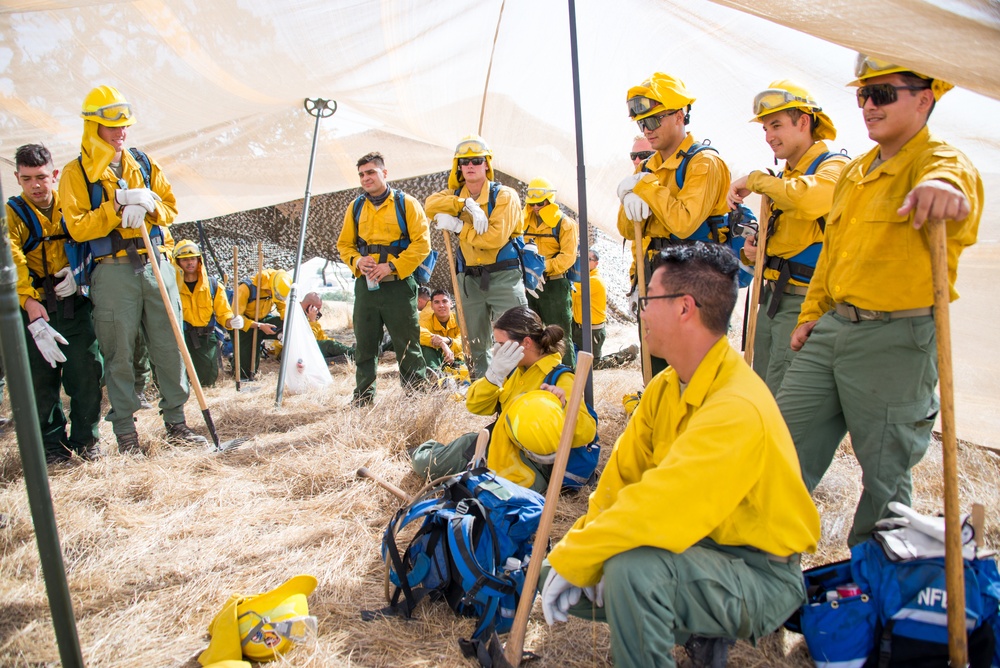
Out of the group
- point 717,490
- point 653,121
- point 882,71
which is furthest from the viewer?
point 653,121

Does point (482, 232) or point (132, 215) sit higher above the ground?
point (132, 215)

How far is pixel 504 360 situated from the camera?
11.7ft

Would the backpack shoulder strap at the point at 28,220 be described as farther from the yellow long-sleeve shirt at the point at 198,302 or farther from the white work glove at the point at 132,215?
the yellow long-sleeve shirt at the point at 198,302

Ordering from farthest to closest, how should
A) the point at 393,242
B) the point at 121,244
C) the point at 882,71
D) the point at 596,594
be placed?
the point at 393,242 < the point at 121,244 < the point at 882,71 < the point at 596,594

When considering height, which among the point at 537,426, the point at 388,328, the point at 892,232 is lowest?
the point at 537,426

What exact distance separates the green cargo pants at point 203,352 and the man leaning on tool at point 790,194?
5824mm

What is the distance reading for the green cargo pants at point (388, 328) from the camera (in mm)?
5512

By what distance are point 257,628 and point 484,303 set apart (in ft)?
10.9

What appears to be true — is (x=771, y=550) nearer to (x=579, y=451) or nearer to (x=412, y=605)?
(x=412, y=605)

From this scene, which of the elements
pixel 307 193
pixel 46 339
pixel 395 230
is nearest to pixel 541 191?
pixel 395 230

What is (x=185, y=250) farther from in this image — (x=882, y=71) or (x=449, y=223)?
(x=882, y=71)

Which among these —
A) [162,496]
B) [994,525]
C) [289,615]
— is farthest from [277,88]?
[994,525]

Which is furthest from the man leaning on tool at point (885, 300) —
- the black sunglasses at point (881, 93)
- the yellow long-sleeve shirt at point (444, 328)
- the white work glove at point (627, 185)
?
the yellow long-sleeve shirt at point (444, 328)

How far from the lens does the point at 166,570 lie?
2936mm
